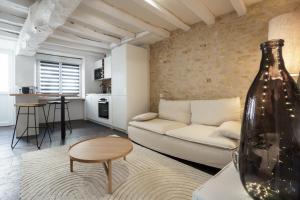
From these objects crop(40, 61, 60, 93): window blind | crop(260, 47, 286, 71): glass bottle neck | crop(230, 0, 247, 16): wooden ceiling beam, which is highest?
crop(230, 0, 247, 16): wooden ceiling beam

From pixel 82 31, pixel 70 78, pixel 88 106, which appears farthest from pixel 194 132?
pixel 70 78

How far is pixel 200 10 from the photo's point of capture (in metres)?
2.57

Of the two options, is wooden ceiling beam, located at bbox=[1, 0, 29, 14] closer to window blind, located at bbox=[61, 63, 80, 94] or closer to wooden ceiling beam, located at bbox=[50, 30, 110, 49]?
wooden ceiling beam, located at bbox=[50, 30, 110, 49]

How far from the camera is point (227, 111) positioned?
8.43 ft

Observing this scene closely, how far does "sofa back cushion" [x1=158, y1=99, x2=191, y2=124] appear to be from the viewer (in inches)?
124

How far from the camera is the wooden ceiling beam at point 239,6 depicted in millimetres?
2296

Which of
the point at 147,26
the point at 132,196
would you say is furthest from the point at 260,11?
the point at 132,196

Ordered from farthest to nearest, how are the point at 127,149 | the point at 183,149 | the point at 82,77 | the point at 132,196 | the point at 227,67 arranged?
1. the point at 82,77
2. the point at 227,67
3. the point at 183,149
4. the point at 127,149
5. the point at 132,196

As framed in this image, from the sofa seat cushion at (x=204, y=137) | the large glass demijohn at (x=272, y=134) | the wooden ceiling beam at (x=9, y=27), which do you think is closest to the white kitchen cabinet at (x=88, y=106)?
the wooden ceiling beam at (x=9, y=27)

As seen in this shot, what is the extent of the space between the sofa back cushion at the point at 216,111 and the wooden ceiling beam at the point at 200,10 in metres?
1.50

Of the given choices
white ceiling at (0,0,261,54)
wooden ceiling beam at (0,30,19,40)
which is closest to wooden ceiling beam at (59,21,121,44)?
white ceiling at (0,0,261,54)

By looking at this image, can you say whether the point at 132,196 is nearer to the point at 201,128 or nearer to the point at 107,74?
the point at 201,128

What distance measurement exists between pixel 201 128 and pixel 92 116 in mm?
3976

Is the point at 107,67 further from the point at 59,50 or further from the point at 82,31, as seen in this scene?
the point at 82,31
